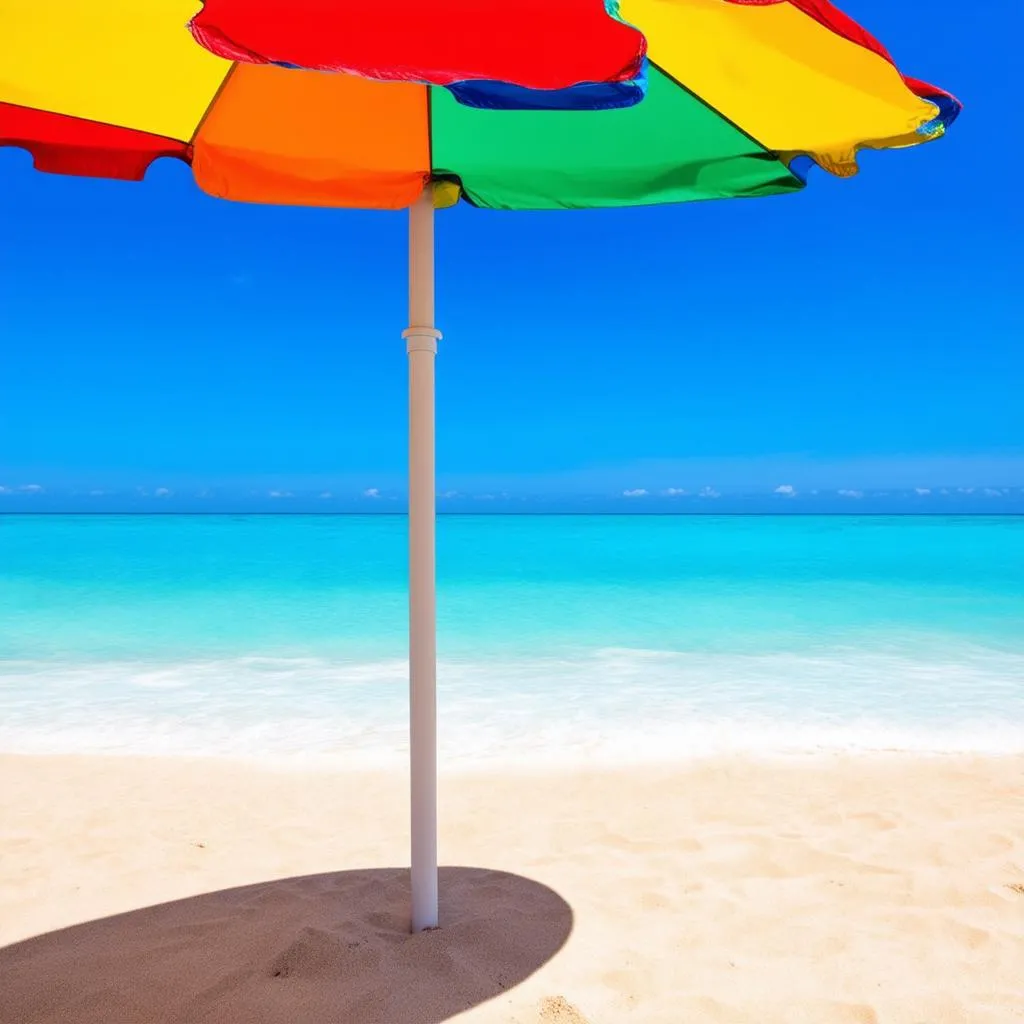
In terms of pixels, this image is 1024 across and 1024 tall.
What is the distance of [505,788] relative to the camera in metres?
3.80

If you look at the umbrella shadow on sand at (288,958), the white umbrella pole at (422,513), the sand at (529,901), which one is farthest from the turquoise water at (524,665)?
the white umbrella pole at (422,513)

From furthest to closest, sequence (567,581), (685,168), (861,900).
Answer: (567,581)
(861,900)
(685,168)

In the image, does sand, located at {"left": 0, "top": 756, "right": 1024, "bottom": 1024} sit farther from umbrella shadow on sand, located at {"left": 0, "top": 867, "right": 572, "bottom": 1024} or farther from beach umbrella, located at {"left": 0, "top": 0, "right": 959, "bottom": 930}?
beach umbrella, located at {"left": 0, "top": 0, "right": 959, "bottom": 930}

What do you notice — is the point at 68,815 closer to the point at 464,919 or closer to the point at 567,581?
the point at 464,919

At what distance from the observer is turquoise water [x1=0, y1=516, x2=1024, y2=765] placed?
16.4 ft

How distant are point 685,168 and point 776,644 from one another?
751 centimetres

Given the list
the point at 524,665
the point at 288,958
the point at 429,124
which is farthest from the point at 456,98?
the point at 524,665

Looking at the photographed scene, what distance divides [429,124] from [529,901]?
223cm

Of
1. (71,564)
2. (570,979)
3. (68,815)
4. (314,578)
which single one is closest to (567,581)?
(314,578)

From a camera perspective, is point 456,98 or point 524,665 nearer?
point 456,98

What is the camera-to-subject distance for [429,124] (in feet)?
7.28

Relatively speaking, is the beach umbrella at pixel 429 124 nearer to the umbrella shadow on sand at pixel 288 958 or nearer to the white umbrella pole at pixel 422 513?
the white umbrella pole at pixel 422 513

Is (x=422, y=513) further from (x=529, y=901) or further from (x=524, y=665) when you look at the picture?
(x=524, y=665)

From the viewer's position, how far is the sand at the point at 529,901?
77.0 inches
